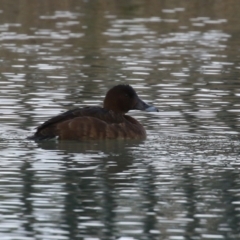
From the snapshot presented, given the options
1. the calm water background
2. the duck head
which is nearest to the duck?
the calm water background

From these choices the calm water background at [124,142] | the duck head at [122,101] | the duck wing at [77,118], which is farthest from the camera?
the duck head at [122,101]

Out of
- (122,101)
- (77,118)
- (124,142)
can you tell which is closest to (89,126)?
(77,118)

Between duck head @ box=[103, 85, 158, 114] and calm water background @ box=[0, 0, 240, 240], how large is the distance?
1.25ft

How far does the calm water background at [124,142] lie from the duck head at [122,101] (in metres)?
0.38

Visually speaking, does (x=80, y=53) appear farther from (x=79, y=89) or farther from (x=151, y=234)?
(x=151, y=234)

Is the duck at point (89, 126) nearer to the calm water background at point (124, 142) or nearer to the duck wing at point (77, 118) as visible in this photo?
the duck wing at point (77, 118)

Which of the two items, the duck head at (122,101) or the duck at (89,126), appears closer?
the duck at (89,126)

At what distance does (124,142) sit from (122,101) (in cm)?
90

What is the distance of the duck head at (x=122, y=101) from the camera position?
12945 mm

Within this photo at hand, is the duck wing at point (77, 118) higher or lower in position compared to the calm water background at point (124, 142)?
higher

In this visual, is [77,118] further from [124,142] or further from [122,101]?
[122,101]

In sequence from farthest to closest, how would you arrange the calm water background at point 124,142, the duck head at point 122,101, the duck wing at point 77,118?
1. the duck head at point 122,101
2. the duck wing at point 77,118
3. the calm water background at point 124,142

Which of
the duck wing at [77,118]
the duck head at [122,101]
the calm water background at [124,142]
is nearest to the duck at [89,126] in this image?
the duck wing at [77,118]

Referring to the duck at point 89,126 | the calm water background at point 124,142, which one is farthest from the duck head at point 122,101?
the calm water background at point 124,142
